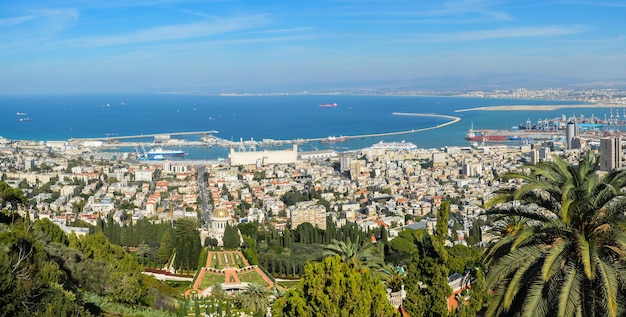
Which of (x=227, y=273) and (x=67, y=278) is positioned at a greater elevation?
(x=67, y=278)

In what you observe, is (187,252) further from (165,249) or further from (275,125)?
(275,125)

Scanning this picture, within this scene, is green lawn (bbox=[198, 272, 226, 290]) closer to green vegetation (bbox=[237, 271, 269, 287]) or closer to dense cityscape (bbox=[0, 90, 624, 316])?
dense cityscape (bbox=[0, 90, 624, 316])

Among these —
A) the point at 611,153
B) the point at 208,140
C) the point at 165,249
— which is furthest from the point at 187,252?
the point at 208,140

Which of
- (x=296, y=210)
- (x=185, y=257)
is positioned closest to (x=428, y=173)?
(x=296, y=210)

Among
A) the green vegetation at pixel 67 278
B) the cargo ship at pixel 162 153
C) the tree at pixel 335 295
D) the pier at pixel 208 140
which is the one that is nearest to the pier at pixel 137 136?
the pier at pixel 208 140

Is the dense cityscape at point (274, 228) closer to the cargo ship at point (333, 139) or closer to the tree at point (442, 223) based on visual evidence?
the tree at point (442, 223)

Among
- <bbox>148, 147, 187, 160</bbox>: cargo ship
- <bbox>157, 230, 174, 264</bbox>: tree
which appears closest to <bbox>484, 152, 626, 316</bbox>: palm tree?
<bbox>157, 230, 174, 264</bbox>: tree

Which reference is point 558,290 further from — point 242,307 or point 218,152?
point 218,152
